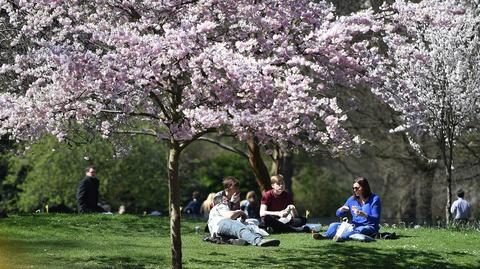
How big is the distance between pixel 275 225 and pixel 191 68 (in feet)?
21.2

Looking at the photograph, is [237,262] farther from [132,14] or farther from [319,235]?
[132,14]

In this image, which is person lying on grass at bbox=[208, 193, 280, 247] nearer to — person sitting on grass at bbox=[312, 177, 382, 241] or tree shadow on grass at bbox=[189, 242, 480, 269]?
tree shadow on grass at bbox=[189, 242, 480, 269]

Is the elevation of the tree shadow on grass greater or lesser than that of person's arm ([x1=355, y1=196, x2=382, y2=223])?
lesser

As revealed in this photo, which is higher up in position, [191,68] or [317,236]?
[191,68]

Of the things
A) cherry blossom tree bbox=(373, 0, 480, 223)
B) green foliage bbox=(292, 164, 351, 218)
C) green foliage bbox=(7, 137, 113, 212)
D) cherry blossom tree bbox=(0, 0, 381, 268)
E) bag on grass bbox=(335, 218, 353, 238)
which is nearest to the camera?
cherry blossom tree bbox=(0, 0, 381, 268)

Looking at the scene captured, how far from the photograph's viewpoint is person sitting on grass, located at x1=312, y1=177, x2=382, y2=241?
1525cm

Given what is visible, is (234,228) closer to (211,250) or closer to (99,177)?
(211,250)

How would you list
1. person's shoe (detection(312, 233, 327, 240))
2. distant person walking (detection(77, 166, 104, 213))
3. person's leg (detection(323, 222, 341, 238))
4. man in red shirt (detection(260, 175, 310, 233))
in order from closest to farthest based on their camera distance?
1. person's shoe (detection(312, 233, 327, 240))
2. person's leg (detection(323, 222, 341, 238))
3. man in red shirt (detection(260, 175, 310, 233))
4. distant person walking (detection(77, 166, 104, 213))

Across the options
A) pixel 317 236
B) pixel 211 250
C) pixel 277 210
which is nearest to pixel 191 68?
pixel 211 250

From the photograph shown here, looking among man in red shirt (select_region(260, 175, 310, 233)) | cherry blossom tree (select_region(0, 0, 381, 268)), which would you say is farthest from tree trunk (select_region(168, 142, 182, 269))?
man in red shirt (select_region(260, 175, 310, 233))

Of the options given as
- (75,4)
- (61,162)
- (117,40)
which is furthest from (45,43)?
(61,162)

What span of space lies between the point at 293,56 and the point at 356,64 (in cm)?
117

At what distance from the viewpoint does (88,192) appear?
21.8m

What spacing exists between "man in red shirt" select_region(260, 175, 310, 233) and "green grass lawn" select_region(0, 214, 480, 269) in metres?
0.52
